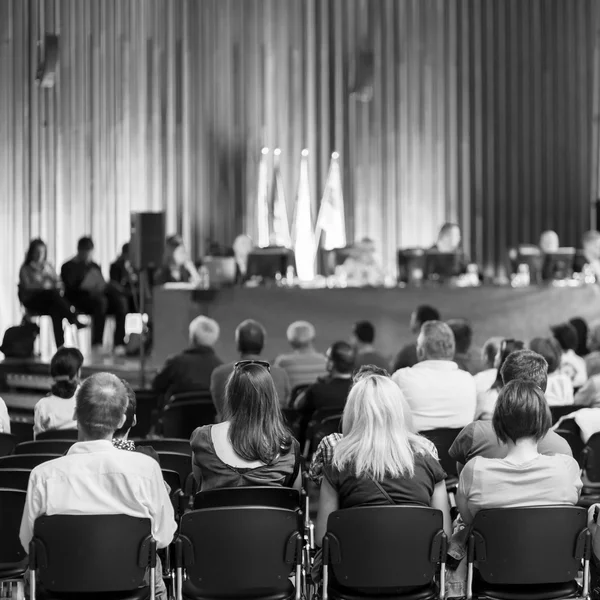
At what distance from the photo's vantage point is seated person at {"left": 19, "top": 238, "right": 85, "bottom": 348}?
10.9m

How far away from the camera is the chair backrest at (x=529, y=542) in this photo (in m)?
3.63

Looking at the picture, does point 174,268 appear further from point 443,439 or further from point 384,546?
point 384,546

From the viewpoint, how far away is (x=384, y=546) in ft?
11.8

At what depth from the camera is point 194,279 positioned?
38.1 ft

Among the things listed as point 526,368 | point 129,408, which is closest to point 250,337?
point 526,368

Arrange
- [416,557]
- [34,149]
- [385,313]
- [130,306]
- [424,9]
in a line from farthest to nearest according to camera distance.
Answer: [424,9] → [34,149] → [130,306] → [385,313] → [416,557]

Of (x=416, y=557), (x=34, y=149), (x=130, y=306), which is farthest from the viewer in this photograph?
(x=34, y=149)

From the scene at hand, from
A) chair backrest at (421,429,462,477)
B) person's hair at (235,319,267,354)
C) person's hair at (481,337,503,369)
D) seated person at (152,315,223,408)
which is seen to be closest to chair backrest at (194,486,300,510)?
chair backrest at (421,429,462,477)

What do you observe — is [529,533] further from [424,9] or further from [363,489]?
[424,9]

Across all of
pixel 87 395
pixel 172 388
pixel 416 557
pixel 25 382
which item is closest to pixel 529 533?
pixel 416 557

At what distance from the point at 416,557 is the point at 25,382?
661cm

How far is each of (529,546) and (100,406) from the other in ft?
4.78

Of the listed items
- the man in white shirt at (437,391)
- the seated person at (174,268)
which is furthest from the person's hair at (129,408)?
the seated person at (174,268)

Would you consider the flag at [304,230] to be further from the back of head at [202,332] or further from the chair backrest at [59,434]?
the chair backrest at [59,434]
